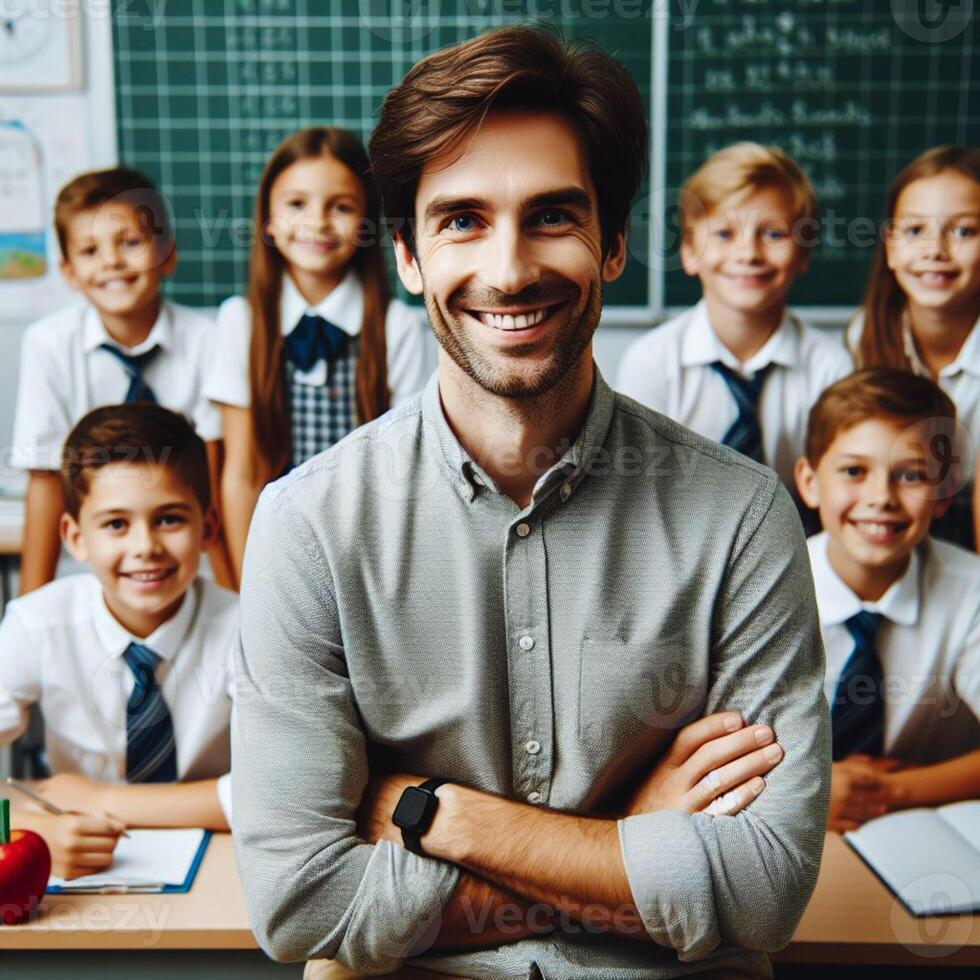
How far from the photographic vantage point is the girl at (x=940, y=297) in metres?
2.52

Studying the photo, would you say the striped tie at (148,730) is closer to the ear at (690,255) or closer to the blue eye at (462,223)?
the blue eye at (462,223)

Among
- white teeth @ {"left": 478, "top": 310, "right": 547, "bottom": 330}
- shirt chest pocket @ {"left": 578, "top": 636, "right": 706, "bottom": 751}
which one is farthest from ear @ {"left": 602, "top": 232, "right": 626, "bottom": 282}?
shirt chest pocket @ {"left": 578, "top": 636, "right": 706, "bottom": 751}

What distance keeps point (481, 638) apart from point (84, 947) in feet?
2.37

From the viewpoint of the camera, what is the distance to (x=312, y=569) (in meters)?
1.42

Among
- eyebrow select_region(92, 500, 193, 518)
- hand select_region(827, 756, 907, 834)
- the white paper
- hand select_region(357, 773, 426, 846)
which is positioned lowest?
the white paper

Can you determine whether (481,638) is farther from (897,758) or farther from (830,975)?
(897,758)

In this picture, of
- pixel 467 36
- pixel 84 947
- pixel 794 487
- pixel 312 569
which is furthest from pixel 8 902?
pixel 467 36

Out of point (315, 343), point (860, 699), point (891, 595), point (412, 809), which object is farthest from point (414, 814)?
point (315, 343)

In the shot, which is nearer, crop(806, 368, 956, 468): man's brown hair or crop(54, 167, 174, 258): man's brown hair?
crop(806, 368, 956, 468): man's brown hair

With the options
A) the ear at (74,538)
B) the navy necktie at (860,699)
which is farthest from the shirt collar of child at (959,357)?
the ear at (74,538)

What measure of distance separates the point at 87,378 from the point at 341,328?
601mm

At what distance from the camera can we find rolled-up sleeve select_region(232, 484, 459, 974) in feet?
4.39

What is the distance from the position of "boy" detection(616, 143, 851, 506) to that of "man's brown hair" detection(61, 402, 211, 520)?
95 centimetres

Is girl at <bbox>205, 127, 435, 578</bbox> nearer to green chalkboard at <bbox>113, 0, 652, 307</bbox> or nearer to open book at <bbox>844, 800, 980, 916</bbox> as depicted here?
green chalkboard at <bbox>113, 0, 652, 307</bbox>
